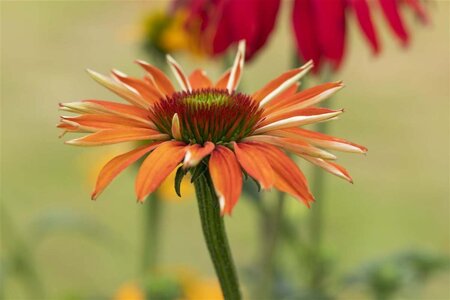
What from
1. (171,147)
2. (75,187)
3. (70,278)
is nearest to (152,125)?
(171,147)

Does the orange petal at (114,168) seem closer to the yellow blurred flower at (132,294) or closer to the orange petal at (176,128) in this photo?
the orange petal at (176,128)

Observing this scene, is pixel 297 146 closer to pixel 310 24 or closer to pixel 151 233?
pixel 310 24

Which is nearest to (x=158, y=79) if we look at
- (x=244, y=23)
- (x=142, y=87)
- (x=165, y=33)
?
(x=142, y=87)

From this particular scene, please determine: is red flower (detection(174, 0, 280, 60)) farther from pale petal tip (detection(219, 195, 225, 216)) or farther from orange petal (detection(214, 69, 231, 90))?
pale petal tip (detection(219, 195, 225, 216))

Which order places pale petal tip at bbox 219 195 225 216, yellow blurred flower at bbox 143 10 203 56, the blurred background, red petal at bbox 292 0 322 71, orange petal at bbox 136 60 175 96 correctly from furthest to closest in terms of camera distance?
the blurred background → yellow blurred flower at bbox 143 10 203 56 → red petal at bbox 292 0 322 71 → orange petal at bbox 136 60 175 96 → pale petal tip at bbox 219 195 225 216

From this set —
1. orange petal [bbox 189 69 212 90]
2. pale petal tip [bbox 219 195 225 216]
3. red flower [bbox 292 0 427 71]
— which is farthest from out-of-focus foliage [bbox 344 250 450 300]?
pale petal tip [bbox 219 195 225 216]

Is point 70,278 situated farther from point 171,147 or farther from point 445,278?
point 171,147
